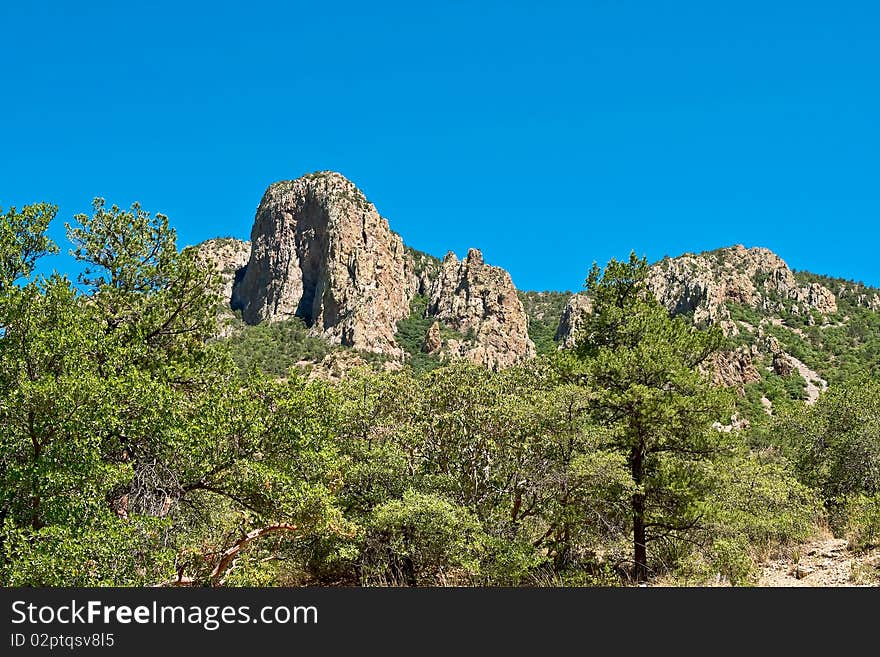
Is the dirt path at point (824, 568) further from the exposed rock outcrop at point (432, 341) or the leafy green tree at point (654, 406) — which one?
the exposed rock outcrop at point (432, 341)

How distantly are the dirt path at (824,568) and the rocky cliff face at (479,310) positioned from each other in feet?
346

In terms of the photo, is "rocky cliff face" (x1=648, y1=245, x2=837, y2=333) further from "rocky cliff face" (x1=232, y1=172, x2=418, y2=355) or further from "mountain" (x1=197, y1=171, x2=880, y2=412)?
"rocky cliff face" (x1=232, y1=172, x2=418, y2=355)

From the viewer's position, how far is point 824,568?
14164 millimetres

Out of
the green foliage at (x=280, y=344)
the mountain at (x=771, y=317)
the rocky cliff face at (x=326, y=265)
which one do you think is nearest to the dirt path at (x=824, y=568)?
the mountain at (x=771, y=317)

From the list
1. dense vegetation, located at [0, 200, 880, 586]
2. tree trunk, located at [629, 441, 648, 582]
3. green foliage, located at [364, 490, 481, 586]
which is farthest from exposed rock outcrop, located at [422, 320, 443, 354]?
green foliage, located at [364, 490, 481, 586]

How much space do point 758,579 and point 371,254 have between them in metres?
127

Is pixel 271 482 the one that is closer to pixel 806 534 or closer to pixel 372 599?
pixel 372 599

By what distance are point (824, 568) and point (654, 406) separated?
461 cm

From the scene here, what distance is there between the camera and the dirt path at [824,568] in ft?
40.4

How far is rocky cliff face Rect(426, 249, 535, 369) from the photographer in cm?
12812

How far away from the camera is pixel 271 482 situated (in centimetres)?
1166

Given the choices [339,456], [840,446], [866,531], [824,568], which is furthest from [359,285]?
[824,568]

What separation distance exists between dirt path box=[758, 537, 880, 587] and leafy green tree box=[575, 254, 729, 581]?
2.05m

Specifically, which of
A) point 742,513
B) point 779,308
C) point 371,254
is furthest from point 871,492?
point 371,254
